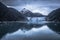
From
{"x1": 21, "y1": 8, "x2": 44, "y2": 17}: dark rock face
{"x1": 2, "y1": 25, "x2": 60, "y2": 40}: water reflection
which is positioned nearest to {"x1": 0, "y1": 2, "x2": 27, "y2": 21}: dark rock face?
{"x1": 21, "y1": 8, "x2": 44, "y2": 17}: dark rock face

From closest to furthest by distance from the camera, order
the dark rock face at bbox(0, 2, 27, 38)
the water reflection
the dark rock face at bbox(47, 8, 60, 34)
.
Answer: the water reflection → the dark rock face at bbox(0, 2, 27, 38) → the dark rock face at bbox(47, 8, 60, 34)

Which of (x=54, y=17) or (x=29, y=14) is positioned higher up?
(x=29, y=14)

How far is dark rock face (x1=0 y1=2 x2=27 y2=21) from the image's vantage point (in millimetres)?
6375

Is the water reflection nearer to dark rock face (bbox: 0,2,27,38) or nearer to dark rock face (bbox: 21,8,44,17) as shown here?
dark rock face (bbox: 0,2,27,38)

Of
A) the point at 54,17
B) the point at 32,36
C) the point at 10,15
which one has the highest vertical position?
the point at 10,15

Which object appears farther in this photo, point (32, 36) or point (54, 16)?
point (54, 16)

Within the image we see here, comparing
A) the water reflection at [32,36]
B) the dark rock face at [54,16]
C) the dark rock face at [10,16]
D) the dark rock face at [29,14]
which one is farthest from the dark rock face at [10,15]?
the dark rock face at [54,16]

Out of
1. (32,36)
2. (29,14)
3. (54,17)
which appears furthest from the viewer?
(54,17)

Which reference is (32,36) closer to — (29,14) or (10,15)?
(29,14)

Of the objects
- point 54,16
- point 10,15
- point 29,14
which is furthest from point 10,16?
point 54,16

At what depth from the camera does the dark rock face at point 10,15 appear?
6.38 meters

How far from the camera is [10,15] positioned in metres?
6.40

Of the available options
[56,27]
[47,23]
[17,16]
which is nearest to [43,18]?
[47,23]

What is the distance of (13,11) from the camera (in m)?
6.45
